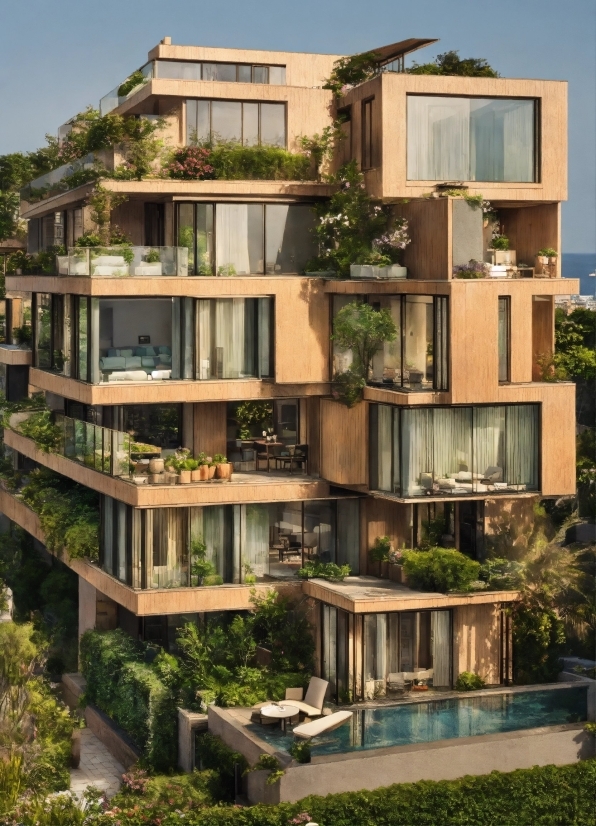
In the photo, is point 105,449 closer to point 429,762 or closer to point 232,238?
point 232,238

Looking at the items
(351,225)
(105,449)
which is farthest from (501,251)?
(105,449)

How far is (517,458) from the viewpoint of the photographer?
36.3m

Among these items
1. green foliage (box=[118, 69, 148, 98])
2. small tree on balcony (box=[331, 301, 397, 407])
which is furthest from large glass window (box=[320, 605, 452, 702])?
green foliage (box=[118, 69, 148, 98])

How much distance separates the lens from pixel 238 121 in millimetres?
38938

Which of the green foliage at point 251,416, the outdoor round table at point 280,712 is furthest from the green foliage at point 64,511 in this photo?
the outdoor round table at point 280,712

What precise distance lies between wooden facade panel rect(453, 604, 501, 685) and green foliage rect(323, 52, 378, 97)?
1291 cm

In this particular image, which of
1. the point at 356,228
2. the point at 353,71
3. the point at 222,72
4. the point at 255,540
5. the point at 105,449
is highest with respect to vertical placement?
the point at 222,72

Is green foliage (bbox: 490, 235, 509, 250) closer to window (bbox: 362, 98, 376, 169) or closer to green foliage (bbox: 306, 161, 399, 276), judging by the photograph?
green foliage (bbox: 306, 161, 399, 276)

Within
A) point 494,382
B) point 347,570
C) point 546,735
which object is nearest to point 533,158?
point 494,382

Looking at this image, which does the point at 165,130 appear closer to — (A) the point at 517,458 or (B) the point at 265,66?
(B) the point at 265,66

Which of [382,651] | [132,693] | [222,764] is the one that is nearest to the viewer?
[222,764]

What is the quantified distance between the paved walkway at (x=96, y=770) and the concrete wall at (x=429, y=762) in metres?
5.19

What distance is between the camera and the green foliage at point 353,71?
1527 inches

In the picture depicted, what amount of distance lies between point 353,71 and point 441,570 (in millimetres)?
12533
